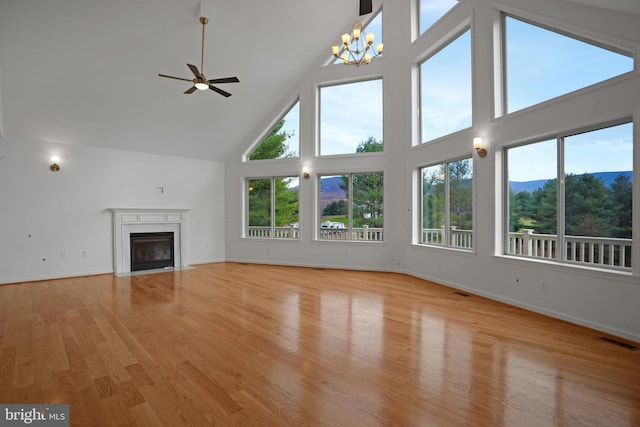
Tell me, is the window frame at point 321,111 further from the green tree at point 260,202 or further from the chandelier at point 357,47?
the chandelier at point 357,47

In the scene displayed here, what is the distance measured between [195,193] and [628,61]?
26.2 ft

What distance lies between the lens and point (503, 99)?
4750 mm

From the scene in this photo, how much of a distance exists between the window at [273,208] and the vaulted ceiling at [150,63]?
1.47 metres

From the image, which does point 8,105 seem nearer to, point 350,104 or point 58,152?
point 58,152

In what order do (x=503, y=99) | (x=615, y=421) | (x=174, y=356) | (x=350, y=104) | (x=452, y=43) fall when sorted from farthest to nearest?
(x=350, y=104)
(x=452, y=43)
(x=503, y=99)
(x=174, y=356)
(x=615, y=421)

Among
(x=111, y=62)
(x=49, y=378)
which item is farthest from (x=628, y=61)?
(x=111, y=62)

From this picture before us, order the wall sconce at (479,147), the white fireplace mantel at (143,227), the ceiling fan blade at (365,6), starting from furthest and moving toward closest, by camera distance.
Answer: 1. the white fireplace mantel at (143,227)
2. the wall sconce at (479,147)
3. the ceiling fan blade at (365,6)

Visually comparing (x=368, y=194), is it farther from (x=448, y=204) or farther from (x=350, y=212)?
(x=448, y=204)

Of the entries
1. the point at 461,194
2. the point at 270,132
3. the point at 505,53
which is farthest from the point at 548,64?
the point at 270,132

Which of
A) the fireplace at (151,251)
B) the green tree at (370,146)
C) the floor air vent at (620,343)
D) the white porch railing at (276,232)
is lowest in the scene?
the floor air vent at (620,343)

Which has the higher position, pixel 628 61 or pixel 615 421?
pixel 628 61

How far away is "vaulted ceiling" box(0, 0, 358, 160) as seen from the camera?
179 inches

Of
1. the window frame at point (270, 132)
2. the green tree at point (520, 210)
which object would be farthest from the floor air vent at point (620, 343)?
the window frame at point (270, 132)

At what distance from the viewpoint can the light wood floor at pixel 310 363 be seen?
2.04 metres
